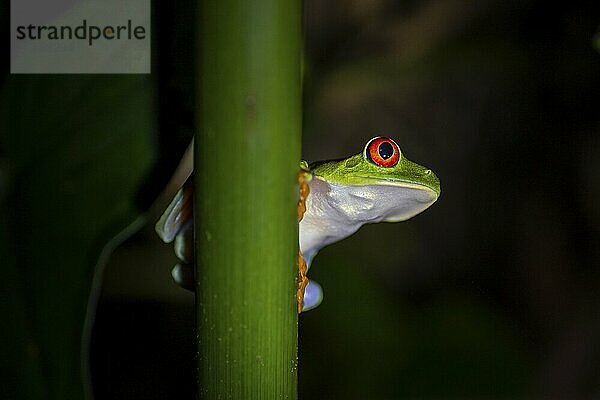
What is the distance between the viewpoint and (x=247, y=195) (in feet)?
0.79

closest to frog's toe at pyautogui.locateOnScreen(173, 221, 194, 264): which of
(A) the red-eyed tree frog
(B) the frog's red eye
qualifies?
(A) the red-eyed tree frog

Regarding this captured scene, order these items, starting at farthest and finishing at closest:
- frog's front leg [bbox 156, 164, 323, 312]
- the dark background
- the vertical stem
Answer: the dark background < frog's front leg [bbox 156, 164, 323, 312] < the vertical stem

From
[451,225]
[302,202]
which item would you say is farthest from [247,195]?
[451,225]

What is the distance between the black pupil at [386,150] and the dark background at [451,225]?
0.48 meters

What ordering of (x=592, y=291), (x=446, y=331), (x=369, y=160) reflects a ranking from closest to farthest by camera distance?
1. (x=369, y=160)
2. (x=446, y=331)
3. (x=592, y=291)

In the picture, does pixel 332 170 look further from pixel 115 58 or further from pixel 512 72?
pixel 512 72

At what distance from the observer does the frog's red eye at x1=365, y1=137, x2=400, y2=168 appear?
0.37 metres

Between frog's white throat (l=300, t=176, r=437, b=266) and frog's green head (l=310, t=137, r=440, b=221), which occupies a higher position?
frog's green head (l=310, t=137, r=440, b=221)

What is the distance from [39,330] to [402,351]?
552 mm

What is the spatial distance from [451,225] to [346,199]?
2.13ft

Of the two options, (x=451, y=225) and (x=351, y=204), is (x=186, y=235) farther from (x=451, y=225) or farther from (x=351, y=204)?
(x=451, y=225)

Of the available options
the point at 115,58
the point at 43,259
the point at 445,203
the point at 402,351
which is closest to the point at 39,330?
the point at 43,259

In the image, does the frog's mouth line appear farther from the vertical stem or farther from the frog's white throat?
the vertical stem

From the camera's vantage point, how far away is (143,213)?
375 millimetres
